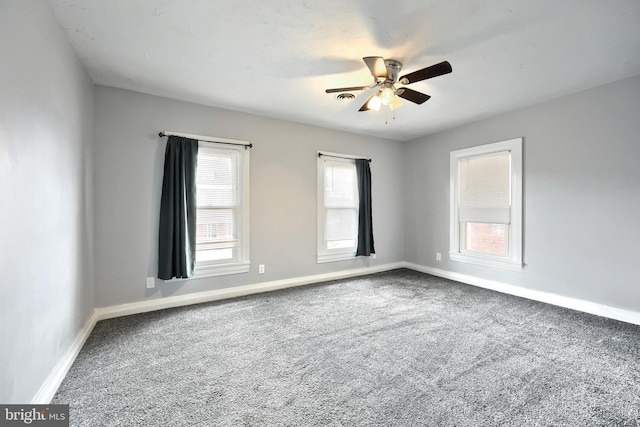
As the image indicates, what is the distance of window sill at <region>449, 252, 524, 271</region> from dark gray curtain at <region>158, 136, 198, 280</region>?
404 centimetres

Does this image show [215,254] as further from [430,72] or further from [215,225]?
[430,72]

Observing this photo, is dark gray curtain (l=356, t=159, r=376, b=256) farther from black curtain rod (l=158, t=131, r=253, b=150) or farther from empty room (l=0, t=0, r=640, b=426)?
black curtain rod (l=158, t=131, r=253, b=150)

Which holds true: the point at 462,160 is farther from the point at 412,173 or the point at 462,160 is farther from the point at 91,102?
the point at 91,102

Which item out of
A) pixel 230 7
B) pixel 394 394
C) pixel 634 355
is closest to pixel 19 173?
pixel 230 7

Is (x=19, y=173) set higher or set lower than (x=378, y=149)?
lower

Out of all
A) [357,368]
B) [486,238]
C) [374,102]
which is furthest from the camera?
[486,238]

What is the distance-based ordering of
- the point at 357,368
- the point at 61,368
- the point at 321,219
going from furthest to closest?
the point at 321,219 → the point at 357,368 → the point at 61,368

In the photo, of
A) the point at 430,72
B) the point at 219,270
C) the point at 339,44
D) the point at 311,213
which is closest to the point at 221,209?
the point at 219,270

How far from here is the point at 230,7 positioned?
6.33 ft

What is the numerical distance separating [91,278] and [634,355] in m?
5.03

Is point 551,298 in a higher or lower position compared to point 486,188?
lower

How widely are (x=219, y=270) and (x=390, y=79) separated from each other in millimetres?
3031

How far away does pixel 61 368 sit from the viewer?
201 cm

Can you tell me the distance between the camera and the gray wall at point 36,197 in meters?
1.40
